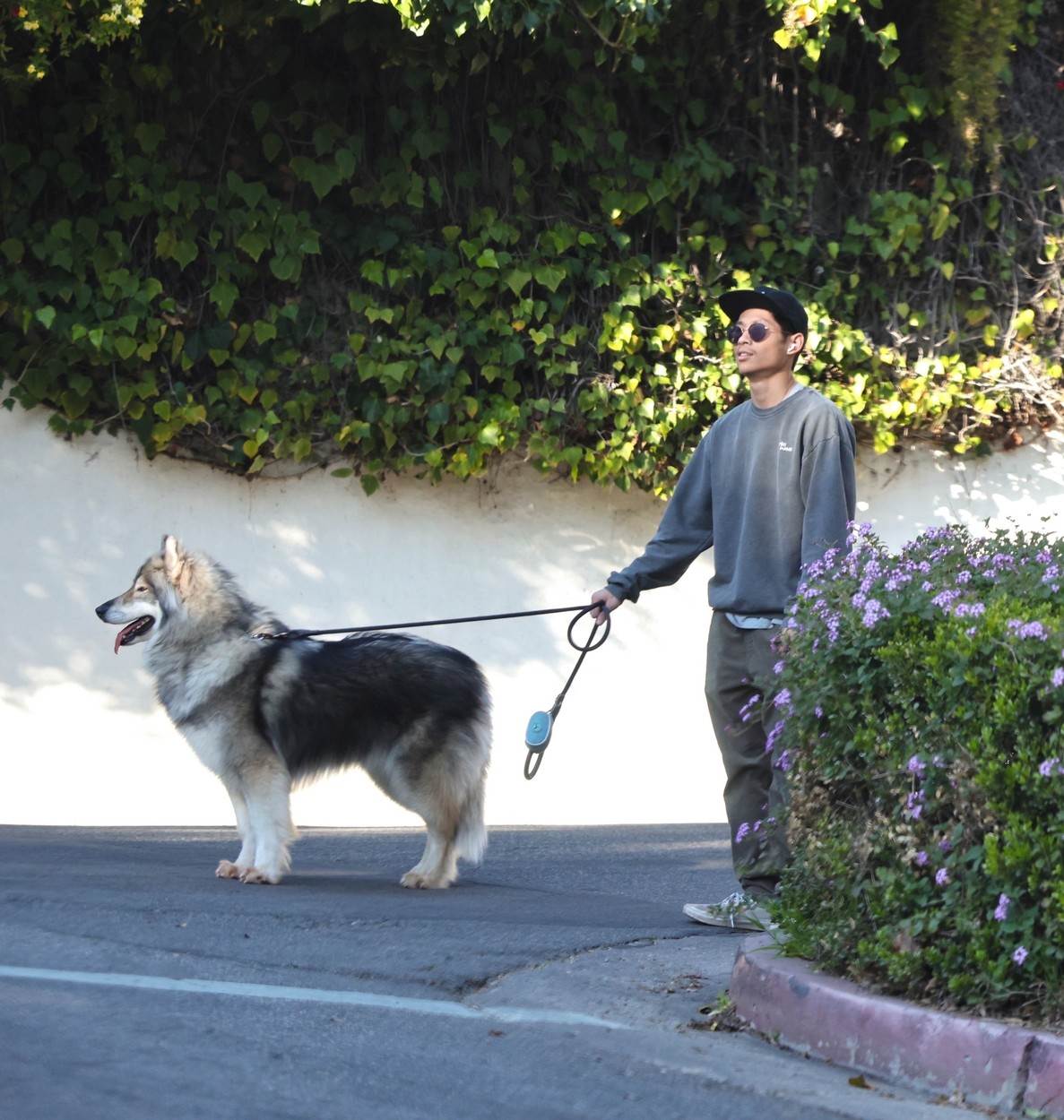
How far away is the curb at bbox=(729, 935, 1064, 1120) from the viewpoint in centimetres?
378

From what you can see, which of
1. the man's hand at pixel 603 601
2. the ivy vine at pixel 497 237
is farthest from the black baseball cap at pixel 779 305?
the ivy vine at pixel 497 237

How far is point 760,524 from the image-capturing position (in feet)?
19.7

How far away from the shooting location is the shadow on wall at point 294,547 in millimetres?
10141

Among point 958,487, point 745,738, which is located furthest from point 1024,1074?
point 958,487

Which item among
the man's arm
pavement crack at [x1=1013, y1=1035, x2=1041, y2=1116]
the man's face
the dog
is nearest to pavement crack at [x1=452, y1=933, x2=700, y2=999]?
the man's arm

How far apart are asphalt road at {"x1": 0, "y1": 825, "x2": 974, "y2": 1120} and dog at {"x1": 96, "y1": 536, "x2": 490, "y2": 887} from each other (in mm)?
275

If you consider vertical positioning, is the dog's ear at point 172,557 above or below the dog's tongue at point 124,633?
above

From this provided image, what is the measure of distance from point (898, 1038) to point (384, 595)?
6849 mm

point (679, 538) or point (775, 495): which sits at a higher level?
point (775, 495)

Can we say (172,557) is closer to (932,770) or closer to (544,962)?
(544,962)

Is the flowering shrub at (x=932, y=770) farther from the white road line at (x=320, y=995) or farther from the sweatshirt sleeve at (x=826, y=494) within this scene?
the sweatshirt sleeve at (x=826, y=494)

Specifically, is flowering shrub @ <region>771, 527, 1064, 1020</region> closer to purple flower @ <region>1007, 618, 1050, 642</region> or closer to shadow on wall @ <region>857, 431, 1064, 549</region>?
purple flower @ <region>1007, 618, 1050, 642</region>

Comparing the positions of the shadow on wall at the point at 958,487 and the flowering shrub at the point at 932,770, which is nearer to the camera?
the flowering shrub at the point at 932,770

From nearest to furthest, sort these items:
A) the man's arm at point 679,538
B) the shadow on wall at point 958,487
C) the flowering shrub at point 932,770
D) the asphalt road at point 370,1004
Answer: the asphalt road at point 370,1004 < the flowering shrub at point 932,770 < the man's arm at point 679,538 < the shadow on wall at point 958,487
